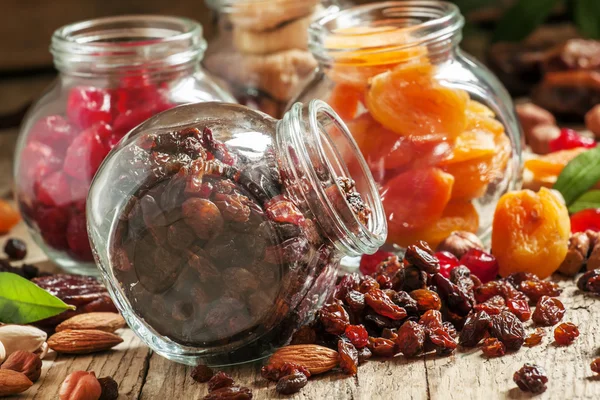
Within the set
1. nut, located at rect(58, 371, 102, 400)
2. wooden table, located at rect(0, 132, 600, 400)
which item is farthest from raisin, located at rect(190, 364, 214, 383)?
nut, located at rect(58, 371, 102, 400)

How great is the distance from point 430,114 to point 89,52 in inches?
22.8

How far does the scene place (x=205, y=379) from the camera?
1097 mm

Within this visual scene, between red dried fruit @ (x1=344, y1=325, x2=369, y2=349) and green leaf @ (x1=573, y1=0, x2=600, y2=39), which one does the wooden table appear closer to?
red dried fruit @ (x1=344, y1=325, x2=369, y2=349)

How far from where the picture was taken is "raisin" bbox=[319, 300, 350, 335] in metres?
1.13

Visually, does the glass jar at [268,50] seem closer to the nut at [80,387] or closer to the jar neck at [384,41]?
the jar neck at [384,41]

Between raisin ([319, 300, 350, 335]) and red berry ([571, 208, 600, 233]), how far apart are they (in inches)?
21.5

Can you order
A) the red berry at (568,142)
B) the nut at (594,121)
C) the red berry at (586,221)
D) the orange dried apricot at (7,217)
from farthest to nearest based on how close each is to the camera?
the nut at (594,121) < the red berry at (568,142) < the orange dried apricot at (7,217) < the red berry at (586,221)

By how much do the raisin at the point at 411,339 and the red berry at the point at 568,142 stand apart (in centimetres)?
86

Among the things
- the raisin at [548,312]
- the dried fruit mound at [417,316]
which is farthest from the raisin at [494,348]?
the raisin at [548,312]

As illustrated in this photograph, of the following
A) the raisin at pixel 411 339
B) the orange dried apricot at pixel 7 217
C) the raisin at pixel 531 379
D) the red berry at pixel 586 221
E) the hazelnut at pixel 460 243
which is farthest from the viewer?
the orange dried apricot at pixel 7 217

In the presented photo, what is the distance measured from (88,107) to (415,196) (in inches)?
22.2

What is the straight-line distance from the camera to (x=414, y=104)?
4.38 ft

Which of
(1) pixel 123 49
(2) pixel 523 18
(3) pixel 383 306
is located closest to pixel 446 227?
(3) pixel 383 306

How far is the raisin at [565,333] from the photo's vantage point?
1.12 meters
